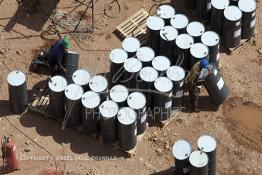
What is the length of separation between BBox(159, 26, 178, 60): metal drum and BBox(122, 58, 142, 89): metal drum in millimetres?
1059

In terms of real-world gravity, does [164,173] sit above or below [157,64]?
below

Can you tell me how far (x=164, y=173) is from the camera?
739 inches

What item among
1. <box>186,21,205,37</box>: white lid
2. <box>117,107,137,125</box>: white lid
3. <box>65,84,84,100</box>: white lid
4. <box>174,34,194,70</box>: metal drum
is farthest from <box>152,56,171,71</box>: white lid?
<box>65,84,84,100</box>: white lid

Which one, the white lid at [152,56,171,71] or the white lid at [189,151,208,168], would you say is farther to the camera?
the white lid at [152,56,171,71]

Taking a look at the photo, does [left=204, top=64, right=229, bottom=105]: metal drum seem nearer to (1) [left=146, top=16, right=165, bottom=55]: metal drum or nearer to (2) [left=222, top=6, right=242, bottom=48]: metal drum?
(2) [left=222, top=6, right=242, bottom=48]: metal drum

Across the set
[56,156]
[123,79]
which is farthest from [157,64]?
[56,156]

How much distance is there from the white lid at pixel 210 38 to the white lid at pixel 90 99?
353 cm

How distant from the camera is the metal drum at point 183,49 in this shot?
65.6 feet

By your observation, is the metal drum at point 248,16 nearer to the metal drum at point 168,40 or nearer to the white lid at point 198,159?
the metal drum at point 168,40

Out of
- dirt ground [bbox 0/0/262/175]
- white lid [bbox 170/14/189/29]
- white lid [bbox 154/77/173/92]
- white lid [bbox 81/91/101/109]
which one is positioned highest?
white lid [bbox 170/14/189/29]

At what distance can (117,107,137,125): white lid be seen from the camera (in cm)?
1836

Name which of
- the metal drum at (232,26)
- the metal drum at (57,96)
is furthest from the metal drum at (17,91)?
the metal drum at (232,26)

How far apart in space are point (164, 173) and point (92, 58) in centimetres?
441

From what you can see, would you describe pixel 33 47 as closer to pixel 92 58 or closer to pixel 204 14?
pixel 92 58
